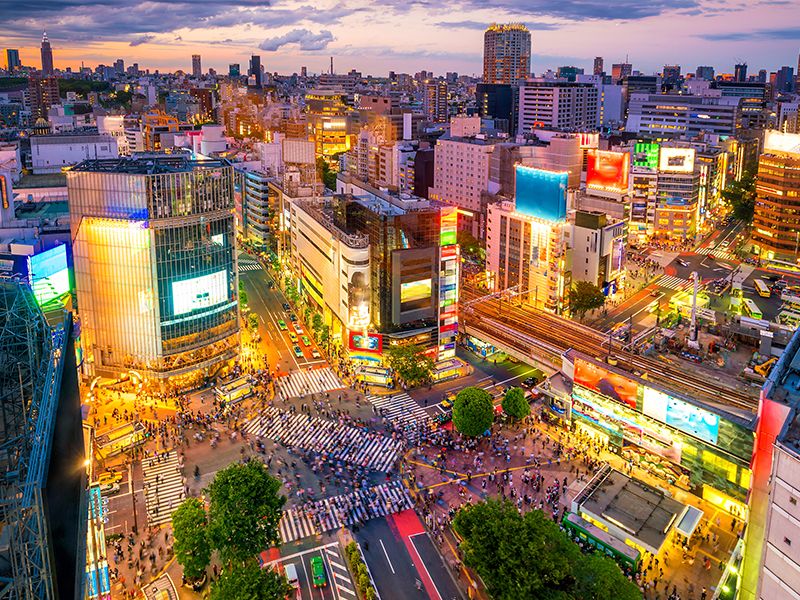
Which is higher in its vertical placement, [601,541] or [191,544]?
[191,544]

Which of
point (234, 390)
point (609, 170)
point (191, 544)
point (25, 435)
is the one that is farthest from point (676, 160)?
Answer: point (25, 435)

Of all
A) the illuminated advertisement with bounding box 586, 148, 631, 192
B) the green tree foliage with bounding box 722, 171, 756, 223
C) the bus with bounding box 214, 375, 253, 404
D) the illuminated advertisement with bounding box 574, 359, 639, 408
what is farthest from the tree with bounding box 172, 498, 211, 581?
the green tree foliage with bounding box 722, 171, 756, 223

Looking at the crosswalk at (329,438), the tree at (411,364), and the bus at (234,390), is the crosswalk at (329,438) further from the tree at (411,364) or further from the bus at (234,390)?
the tree at (411,364)

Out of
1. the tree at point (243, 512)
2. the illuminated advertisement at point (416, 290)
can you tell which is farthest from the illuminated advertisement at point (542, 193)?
the tree at point (243, 512)

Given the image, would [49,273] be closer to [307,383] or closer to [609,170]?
[307,383]

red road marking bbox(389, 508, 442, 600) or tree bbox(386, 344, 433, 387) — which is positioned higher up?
tree bbox(386, 344, 433, 387)

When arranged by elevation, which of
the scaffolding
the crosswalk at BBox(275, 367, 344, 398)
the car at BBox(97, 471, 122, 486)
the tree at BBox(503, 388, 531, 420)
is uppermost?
the scaffolding

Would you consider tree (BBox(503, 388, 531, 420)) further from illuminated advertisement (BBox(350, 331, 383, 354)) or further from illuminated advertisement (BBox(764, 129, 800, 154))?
illuminated advertisement (BBox(764, 129, 800, 154))
